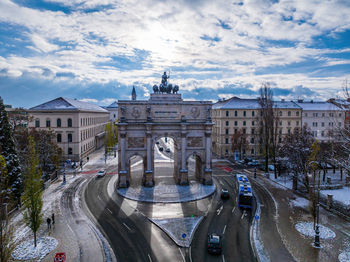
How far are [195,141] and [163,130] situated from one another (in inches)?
241

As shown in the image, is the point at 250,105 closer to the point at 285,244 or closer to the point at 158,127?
the point at 158,127

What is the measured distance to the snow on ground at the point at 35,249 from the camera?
21062mm

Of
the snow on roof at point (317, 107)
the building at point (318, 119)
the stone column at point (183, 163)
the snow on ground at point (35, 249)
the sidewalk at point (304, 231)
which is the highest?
the snow on roof at point (317, 107)

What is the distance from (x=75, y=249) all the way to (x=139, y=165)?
1478 inches

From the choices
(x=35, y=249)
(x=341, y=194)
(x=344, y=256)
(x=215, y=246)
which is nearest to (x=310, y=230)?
(x=344, y=256)

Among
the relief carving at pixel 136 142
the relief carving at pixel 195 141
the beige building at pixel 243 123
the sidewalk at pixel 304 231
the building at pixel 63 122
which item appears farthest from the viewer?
the beige building at pixel 243 123

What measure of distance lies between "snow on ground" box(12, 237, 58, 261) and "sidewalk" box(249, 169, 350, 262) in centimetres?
2074

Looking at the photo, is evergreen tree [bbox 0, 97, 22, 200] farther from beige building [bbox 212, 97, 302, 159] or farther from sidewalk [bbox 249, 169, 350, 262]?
beige building [bbox 212, 97, 302, 159]

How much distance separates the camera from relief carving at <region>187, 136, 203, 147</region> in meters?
42.1

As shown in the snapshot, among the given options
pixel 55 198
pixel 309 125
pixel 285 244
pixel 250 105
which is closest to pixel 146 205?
pixel 55 198

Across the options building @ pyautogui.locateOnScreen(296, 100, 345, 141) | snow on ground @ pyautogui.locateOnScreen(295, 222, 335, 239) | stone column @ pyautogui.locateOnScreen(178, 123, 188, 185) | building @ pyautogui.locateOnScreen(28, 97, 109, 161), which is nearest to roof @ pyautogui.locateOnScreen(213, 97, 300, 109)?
building @ pyautogui.locateOnScreen(296, 100, 345, 141)

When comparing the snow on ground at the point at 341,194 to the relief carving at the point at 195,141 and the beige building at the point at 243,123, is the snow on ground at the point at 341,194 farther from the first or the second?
the beige building at the point at 243,123

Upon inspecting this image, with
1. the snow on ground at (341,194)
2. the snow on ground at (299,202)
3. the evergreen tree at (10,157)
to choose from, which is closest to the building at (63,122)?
the evergreen tree at (10,157)

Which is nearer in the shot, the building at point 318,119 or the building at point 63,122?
the building at point 63,122
